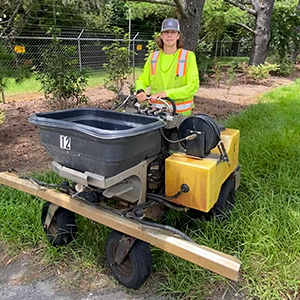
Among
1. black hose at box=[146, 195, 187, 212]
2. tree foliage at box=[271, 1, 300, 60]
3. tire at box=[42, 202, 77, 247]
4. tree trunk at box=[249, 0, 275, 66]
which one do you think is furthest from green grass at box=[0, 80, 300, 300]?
tree foliage at box=[271, 1, 300, 60]

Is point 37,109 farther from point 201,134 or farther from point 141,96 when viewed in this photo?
point 201,134

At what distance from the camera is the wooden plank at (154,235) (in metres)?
1.81

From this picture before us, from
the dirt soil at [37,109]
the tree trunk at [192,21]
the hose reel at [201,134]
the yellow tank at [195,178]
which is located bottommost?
the dirt soil at [37,109]

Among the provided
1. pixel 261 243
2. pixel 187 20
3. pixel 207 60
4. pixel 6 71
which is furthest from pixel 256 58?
pixel 261 243

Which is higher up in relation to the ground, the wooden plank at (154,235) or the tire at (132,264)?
the wooden plank at (154,235)

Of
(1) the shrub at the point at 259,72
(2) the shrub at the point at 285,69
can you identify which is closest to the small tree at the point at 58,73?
(1) the shrub at the point at 259,72

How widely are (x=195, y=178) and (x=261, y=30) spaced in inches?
531

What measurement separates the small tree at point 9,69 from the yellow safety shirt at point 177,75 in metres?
2.02

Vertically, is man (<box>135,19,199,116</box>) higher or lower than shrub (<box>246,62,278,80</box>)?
higher

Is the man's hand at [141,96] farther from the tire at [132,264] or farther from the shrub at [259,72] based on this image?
the shrub at [259,72]

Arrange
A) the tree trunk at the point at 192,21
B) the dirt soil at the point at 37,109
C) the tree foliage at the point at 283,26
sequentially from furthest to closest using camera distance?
the tree foliage at the point at 283,26 < the tree trunk at the point at 192,21 < the dirt soil at the point at 37,109

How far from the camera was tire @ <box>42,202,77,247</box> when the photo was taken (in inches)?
108

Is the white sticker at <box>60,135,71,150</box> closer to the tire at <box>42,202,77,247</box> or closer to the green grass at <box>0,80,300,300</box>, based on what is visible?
Answer: the tire at <box>42,202,77,247</box>

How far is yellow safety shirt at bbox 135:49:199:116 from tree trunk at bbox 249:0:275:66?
1215 cm
